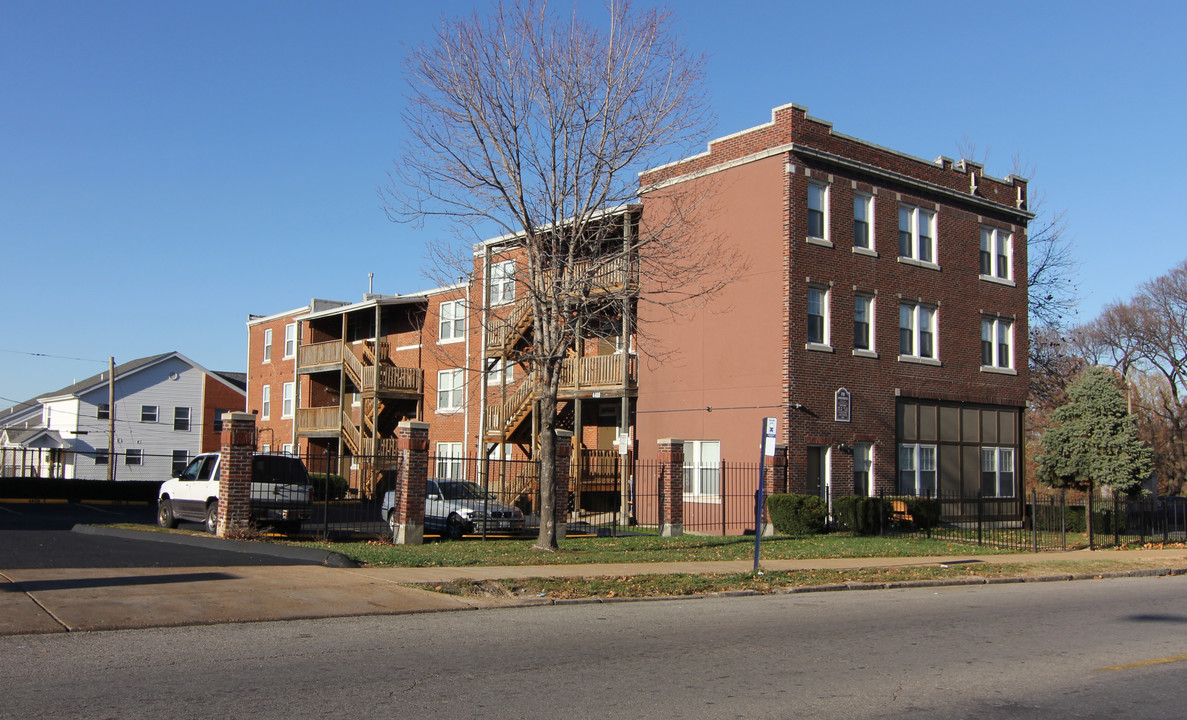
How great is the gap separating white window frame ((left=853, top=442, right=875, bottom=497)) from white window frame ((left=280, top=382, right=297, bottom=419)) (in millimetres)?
28231

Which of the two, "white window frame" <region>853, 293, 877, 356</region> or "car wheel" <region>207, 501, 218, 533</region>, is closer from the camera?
"car wheel" <region>207, 501, 218, 533</region>

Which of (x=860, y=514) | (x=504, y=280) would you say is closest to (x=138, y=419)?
(x=504, y=280)

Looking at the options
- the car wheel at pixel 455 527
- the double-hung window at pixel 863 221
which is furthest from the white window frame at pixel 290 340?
the double-hung window at pixel 863 221

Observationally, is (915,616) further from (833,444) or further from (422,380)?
(422,380)

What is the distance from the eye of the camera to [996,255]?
32.5 m

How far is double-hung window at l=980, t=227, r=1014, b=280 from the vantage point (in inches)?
1266

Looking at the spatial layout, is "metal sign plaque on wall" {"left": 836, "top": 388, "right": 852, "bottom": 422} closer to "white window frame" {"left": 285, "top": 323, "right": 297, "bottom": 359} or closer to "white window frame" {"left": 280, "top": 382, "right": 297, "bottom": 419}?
"white window frame" {"left": 280, "top": 382, "right": 297, "bottom": 419}

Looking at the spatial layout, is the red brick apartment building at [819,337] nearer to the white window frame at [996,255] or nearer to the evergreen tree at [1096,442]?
the white window frame at [996,255]

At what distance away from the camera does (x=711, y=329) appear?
28.5 metres

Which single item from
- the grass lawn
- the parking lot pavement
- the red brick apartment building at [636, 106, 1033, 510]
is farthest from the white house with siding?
the parking lot pavement

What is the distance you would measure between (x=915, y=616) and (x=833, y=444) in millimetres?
14904

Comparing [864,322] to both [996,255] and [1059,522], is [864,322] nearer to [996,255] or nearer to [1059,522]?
[996,255]

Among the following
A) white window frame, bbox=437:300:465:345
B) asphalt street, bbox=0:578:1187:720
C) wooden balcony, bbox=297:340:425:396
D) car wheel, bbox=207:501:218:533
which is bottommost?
asphalt street, bbox=0:578:1187:720

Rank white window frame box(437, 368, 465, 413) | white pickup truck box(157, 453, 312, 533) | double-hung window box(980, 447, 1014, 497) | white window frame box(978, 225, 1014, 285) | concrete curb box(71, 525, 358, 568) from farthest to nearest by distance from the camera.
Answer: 1. white window frame box(437, 368, 465, 413)
2. white window frame box(978, 225, 1014, 285)
3. double-hung window box(980, 447, 1014, 497)
4. white pickup truck box(157, 453, 312, 533)
5. concrete curb box(71, 525, 358, 568)
